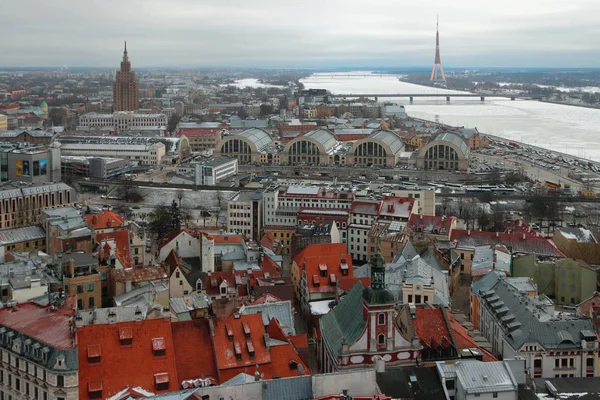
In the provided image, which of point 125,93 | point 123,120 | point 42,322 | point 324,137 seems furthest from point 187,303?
point 125,93

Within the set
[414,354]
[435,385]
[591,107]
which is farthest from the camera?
[591,107]

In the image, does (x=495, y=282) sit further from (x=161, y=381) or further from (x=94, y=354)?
(x=94, y=354)

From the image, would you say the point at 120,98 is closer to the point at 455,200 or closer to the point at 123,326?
the point at 455,200

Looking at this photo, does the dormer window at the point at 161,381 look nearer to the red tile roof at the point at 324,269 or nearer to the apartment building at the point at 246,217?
the red tile roof at the point at 324,269

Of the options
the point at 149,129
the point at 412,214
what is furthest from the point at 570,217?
the point at 149,129

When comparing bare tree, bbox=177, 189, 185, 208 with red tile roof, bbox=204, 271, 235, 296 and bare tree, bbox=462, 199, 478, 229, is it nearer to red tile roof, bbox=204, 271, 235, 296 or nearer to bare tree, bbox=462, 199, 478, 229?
bare tree, bbox=462, 199, 478, 229

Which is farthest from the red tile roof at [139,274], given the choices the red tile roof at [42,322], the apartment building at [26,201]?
the apartment building at [26,201]
